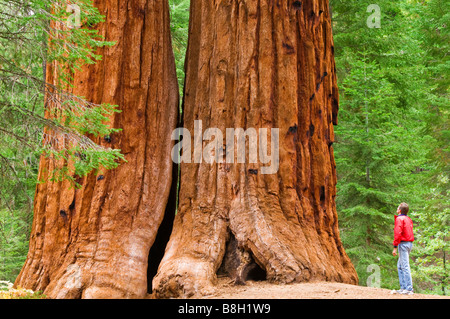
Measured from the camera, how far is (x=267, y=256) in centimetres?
578

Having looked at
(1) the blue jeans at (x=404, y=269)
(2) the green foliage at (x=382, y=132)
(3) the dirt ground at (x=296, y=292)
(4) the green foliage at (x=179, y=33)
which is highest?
(4) the green foliage at (x=179, y=33)

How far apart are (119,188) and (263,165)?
2.07 meters

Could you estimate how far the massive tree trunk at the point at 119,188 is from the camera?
6.24 meters

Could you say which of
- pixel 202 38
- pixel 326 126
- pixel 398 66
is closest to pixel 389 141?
pixel 398 66

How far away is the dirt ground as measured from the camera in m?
4.90

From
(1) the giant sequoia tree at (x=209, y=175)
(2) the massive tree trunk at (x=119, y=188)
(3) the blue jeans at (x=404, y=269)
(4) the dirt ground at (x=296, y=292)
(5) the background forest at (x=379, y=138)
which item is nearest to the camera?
(4) the dirt ground at (x=296, y=292)

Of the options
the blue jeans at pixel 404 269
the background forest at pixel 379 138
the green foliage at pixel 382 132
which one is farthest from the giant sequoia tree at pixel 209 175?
the green foliage at pixel 382 132

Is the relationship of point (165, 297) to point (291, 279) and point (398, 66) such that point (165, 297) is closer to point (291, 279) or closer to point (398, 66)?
point (291, 279)

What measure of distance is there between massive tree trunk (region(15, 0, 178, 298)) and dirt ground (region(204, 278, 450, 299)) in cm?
144

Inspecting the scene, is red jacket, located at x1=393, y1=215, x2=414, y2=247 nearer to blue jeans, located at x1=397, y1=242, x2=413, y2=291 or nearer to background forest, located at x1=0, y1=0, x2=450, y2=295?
blue jeans, located at x1=397, y1=242, x2=413, y2=291

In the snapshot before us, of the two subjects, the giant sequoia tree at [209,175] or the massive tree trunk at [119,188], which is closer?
the giant sequoia tree at [209,175]

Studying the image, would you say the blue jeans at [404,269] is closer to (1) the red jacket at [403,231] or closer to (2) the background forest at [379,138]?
(1) the red jacket at [403,231]

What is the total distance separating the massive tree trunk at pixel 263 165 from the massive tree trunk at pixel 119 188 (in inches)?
19.7

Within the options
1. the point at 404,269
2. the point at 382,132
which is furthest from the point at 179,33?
the point at 404,269
